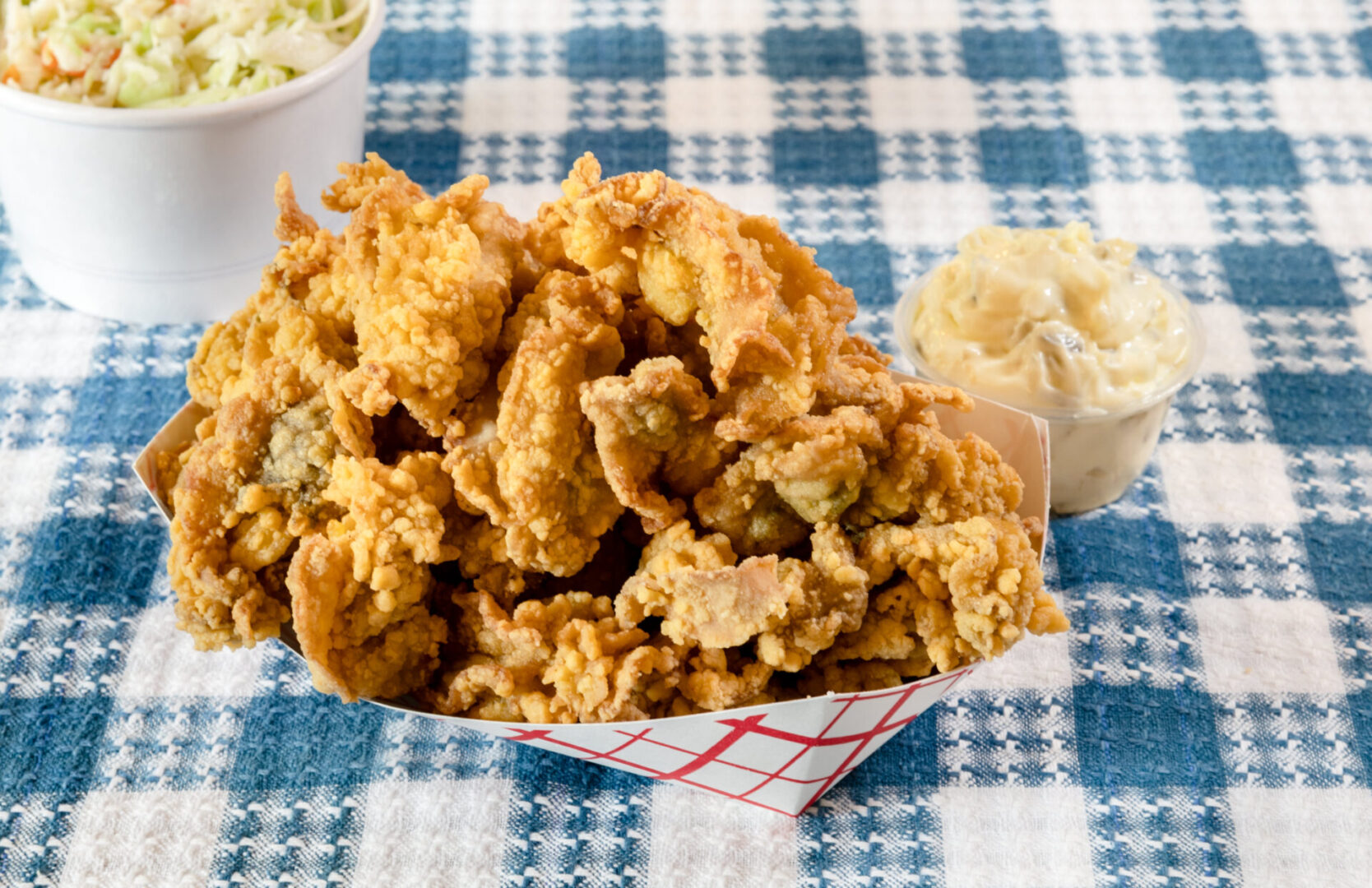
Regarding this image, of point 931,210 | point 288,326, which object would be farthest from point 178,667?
point 931,210

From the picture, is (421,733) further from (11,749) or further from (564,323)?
(564,323)

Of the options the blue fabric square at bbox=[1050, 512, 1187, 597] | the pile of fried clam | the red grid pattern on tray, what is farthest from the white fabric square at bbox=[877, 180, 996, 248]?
the red grid pattern on tray

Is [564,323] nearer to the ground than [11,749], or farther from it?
farther from it

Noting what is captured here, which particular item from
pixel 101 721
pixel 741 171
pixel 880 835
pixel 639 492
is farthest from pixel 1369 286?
pixel 101 721

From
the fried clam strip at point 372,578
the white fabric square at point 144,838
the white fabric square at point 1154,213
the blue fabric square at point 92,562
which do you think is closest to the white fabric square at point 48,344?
the blue fabric square at point 92,562

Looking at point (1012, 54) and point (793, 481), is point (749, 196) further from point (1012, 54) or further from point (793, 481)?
point (793, 481)

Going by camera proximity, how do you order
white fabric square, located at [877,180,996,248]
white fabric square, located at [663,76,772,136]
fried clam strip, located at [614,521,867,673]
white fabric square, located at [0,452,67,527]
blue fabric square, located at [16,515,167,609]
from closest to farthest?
fried clam strip, located at [614,521,867,673]
blue fabric square, located at [16,515,167,609]
white fabric square, located at [0,452,67,527]
white fabric square, located at [877,180,996,248]
white fabric square, located at [663,76,772,136]

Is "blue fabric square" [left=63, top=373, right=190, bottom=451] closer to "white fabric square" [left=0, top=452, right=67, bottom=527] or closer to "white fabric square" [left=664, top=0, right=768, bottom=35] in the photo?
"white fabric square" [left=0, top=452, right=67, bottom=527]
